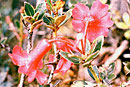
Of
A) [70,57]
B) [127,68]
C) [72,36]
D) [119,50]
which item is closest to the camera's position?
[70,57]

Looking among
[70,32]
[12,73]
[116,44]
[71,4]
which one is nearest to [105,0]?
[71,4]

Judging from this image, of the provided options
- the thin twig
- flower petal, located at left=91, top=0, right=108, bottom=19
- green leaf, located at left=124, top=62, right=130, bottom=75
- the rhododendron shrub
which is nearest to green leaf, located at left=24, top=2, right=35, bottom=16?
the rhododendron shrub

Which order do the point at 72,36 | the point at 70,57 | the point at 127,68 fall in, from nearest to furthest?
1. the point at 70,57
2. the point at 127,68
3. the point at 72,36

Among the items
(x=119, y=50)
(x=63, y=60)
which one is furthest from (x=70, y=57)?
(x=119, y=50)

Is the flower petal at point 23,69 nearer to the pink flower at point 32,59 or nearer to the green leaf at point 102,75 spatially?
the pink flower at point 32,59

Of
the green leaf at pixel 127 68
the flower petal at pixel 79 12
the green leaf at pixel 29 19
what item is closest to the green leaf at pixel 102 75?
the green leaf at pixel 127 68

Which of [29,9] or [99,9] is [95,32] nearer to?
[99,9]

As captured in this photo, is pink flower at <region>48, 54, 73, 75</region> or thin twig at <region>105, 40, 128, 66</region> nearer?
pink flower at <region>48, 54, 73, 75</region>

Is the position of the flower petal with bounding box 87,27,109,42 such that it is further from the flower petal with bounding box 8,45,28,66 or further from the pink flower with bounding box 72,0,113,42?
the flower petal with bounding box 8,45,28,66
